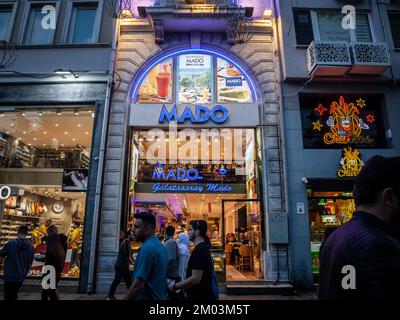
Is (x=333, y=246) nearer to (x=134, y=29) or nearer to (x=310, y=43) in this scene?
(x=310, y=43)

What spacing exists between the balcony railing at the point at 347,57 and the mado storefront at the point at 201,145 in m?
2.52

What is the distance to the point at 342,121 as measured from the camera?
10.8m

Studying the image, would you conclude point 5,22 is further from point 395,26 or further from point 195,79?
point 395,26

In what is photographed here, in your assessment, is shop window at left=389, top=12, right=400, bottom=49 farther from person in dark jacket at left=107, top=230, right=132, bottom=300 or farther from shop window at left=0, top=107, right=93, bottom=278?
person in dark jacket at left=107, top=230, right=132, bottom=300

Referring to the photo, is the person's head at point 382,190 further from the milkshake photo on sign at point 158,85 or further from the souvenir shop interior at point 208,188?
the milkshake photo on sign at point 158,85

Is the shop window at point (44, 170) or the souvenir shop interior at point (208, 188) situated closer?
the souvenir shop interior at point (208, 188)

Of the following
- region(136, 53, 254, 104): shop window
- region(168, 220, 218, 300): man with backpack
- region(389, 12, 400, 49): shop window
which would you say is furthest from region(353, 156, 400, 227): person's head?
region(389, 12, 400, 49): shop window

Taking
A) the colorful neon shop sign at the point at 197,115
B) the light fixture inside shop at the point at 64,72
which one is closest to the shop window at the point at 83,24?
the light fixture inside shop at the point at 64,72

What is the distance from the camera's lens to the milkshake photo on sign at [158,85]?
11039mm

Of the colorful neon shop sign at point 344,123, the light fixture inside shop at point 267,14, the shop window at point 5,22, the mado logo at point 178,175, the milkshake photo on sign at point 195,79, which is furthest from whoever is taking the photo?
the shop window at point 5,22

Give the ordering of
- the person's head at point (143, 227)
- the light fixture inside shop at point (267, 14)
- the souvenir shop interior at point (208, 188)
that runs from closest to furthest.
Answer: the person's head at point (143, 227)
the souvenir shop interior at point (208, 188)
the light fixture inside shop at point (267, 14)

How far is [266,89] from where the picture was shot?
10961mm
